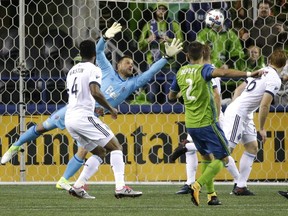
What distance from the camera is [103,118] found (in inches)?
696

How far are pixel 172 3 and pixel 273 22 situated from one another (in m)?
1.48

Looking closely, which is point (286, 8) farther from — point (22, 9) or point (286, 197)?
Result: point (286, 197)

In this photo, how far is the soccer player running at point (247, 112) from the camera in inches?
589

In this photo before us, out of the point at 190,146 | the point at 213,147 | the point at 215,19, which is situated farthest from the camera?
the point at 215,19

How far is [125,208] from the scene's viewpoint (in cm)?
1283

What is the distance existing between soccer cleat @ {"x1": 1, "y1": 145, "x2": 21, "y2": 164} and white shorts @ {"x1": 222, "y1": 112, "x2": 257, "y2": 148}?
2834 millimetres

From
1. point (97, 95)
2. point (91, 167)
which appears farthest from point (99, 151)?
point (97, 95)

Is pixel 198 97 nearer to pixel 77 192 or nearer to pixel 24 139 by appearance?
pixel 77 192

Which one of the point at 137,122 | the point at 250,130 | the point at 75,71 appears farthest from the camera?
the point at 137,122

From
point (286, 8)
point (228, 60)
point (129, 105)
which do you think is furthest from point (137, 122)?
point (286, 8)

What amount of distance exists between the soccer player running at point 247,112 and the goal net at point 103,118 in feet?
6.68

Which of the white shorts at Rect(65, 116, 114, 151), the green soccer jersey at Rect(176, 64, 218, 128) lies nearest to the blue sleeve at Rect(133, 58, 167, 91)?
the white shorts at Rect(65, 116, 114, 151)

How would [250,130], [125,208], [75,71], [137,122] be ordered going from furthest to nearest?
[137,122] → [250,130] → [75,71] → [125,208]

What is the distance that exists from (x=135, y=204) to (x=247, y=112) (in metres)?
2.69
